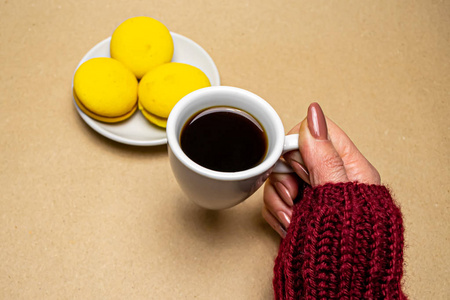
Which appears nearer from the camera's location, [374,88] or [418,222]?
[418,222]

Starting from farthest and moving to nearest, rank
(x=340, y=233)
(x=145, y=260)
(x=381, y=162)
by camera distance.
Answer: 1. (x=381, y=162)
2. (x=145, y=260)
3. (x=340, y=233)

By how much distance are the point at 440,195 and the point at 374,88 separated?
22 cm

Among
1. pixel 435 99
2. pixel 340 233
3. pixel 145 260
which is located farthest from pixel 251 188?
pixel 435 99

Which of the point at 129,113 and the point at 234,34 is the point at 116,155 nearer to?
the point at 129,113

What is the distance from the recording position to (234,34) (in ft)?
2.66

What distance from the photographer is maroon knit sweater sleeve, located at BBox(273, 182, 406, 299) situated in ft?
1.43

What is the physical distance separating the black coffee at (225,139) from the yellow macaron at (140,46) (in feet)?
0.77

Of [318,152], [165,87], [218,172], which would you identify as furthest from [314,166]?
[165,87]

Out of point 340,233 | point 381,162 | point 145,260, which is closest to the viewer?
point 340,233

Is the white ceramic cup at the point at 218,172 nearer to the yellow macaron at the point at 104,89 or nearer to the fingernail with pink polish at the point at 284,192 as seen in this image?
the fingernail with pink polish at the point at 284,192

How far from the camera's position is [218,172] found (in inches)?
15.9

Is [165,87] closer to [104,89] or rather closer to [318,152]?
[104,89]

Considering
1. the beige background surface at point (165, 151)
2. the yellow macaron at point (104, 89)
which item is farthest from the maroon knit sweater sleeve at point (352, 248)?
the yellow macaron at point (104, 89)

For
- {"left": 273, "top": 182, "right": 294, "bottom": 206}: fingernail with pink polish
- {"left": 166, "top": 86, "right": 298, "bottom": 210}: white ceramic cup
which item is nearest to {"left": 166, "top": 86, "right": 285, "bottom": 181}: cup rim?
{"left": 166, "top": 86, "right": 298, "bottom": 210}: white ceramic cup
